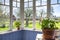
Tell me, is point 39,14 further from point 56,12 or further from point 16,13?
point 16,13

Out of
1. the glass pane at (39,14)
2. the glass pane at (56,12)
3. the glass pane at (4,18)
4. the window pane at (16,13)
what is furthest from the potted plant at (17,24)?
the glass pane at (56,12)

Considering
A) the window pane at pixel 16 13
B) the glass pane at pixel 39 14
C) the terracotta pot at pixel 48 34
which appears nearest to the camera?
the terracotta pot at pixel 48 34

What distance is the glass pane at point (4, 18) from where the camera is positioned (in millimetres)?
4624

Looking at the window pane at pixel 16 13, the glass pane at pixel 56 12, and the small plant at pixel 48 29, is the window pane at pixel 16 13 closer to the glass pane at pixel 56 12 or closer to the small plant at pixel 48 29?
the glass pane at pixel 56 12

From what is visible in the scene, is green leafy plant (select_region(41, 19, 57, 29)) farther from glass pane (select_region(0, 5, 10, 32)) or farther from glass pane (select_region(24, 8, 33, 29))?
glass pane (select_region(24, 8, 33, 29))

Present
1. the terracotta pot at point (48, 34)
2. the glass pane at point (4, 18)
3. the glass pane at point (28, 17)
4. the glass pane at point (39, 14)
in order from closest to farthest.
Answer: the terracotta pot at point (48, 34)
the glass pane at point (4, 18)
the glass pane at point (39, 14)
the glass pane at point (28, 17)

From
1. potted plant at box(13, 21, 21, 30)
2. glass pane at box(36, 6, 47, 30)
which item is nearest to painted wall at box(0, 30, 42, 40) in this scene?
potted plant at box(13, 21, 21, 30)

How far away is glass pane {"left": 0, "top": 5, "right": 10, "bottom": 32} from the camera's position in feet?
15.2

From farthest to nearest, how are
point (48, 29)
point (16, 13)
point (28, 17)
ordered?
point (28, 17), point (16, 13), point (48, 29)

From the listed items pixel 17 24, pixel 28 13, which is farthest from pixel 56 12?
pixel 17 24

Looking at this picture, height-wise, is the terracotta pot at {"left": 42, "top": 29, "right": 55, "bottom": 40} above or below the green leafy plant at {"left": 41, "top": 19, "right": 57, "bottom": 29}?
below

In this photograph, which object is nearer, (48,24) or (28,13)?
(48,24)

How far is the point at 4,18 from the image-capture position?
15.6 ft

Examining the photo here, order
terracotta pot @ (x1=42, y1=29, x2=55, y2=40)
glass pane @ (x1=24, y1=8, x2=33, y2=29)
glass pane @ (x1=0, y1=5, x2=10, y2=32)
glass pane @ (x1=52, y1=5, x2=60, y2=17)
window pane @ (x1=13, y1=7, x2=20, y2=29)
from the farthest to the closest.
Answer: glass pane @ (x1=24, y1=8, x2=33, y2=29), window pane @ (x1=13, y1=7, x2=20, y2=29), glass pane @ (x1=52, y1=5, x2=60, y2=17), glass pane @ (x1=0, y1=5, x2=10, y2=32), terracotta pot @ (x1=42, y1=29, x2=55, y2=40)
